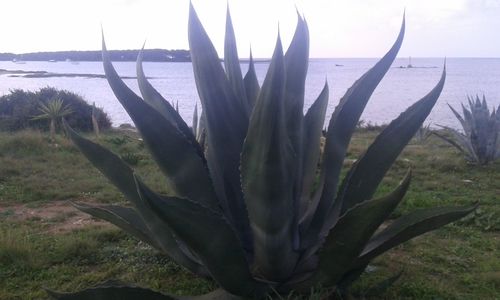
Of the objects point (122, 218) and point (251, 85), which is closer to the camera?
point (122, 218)

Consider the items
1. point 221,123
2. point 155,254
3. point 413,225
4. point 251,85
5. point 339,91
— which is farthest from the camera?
point 339,91

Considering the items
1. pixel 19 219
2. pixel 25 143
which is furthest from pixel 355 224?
pixel 25 143

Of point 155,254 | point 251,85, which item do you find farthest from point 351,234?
point 155,254

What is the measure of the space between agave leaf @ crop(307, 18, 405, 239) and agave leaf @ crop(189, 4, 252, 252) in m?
0.36

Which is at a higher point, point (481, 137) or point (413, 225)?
point (413, 225)

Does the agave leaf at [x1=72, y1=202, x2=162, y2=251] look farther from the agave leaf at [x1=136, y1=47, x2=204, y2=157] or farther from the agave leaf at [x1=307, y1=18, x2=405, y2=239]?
the agave leaf at [x1=307, y1=18, x2=405, y2=239]

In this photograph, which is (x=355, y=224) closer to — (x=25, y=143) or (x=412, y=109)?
(x=412, y=109)

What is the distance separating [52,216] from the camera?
4711mm

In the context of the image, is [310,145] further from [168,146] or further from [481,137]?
[481,137]

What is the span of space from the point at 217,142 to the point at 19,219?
9.81 ft

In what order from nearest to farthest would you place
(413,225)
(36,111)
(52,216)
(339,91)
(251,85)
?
(413,225) → (251,85) → (52,216) → (36,111) → (339,91)

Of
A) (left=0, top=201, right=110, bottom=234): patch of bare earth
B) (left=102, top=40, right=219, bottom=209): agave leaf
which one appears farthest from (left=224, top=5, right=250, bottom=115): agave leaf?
(left=0, top=201, right=110, bottom=234): patch of bare earth

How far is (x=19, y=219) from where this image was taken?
180 inches

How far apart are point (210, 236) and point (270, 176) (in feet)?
0.99
